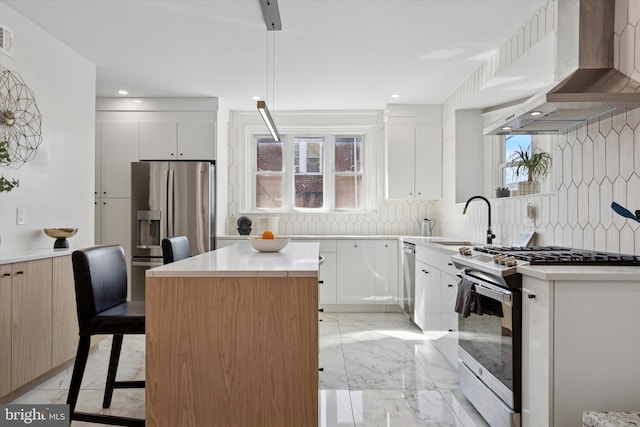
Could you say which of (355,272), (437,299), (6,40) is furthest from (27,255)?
(355,272)

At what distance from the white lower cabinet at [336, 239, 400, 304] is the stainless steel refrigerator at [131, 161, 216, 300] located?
173cm

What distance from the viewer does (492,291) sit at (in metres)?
2.20

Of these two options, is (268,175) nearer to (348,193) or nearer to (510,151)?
(348,193)

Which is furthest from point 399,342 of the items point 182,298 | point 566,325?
point 182,298

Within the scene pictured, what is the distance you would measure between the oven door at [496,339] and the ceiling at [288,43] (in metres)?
1.88

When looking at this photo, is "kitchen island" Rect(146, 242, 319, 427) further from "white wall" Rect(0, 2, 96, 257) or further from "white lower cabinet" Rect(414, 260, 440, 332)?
"white lower cabinet" Rect(414, 260, 440, 332)

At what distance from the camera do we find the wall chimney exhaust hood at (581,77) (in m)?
2.09

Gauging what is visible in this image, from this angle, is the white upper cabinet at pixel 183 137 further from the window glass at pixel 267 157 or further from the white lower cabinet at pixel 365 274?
the white lower cabinet at pixel 365 274

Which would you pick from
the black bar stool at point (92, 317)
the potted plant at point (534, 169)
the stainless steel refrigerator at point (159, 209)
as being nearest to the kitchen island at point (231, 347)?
the black bar stool at point (92, 317)

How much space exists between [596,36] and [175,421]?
2828 mm

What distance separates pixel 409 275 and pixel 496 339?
2.56 meters

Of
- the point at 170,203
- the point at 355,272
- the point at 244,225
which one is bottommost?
the point at 355,272

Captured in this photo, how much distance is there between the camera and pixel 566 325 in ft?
5.85

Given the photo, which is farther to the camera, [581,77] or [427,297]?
[427,297]
